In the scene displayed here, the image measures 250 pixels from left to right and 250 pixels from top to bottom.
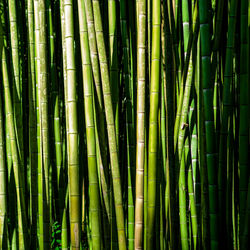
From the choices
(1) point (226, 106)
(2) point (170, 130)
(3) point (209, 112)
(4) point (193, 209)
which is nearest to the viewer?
(3) point (209, 112)

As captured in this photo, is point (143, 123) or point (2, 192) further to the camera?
point (2, 192)

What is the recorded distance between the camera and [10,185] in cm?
170

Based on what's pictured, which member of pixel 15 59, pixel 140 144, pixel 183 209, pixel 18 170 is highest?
pixel 15 59

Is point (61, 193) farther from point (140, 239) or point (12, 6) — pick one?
point (12, 6)

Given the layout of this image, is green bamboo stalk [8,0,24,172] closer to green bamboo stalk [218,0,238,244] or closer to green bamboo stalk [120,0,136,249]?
green bamboo stalk [120,0,136,249]

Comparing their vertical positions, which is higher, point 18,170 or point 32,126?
point 32,126

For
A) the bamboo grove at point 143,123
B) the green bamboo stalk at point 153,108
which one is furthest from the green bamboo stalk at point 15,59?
the green bamboo stalk at point 153,108

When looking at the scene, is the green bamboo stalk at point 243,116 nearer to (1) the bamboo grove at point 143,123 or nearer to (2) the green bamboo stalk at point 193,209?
(1) the bamboo grove at point 143,123

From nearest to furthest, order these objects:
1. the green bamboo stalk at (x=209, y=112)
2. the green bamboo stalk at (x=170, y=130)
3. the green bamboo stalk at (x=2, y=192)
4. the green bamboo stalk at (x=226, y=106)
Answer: the green bamboo stalk at (x=209, y=112) → the green bamboo stalk at (x=226, y=106) → the green bamboo stalk at (x=170, y=130) → the green bamboo stalk at (x=2, y=192)

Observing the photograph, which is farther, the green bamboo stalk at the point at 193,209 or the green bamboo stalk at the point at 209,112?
the green bamboo stalk at the point at 193,209

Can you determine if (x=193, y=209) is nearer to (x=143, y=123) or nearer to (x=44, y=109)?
(x=143, y=123)

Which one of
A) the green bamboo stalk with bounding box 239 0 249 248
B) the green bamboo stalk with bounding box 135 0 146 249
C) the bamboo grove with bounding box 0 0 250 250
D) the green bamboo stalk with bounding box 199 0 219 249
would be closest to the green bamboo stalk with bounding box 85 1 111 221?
the bamboo grove with bounding box 0 0 250 250

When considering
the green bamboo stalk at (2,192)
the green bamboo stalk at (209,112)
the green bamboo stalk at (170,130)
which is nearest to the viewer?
the green bamboo stalk at (209,112)

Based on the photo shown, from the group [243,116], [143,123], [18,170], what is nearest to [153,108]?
[143,123]
